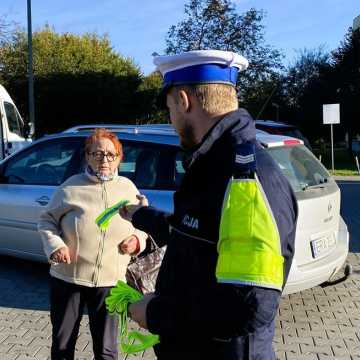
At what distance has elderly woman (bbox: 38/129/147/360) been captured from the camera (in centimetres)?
327

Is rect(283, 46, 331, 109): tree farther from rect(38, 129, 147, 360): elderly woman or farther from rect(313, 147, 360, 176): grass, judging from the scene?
rect(38, 129, 147, 360): elderly woman

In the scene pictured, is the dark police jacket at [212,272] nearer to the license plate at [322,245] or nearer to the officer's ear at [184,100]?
the officer's ear at [184,100]

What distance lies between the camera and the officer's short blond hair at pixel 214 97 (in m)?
1.70

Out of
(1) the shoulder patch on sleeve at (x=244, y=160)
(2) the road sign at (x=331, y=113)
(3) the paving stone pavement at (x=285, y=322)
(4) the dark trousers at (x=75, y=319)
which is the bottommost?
(3) the paving stone pavement at (x=285, y=322)

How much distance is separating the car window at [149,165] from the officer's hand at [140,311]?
3.50 meters

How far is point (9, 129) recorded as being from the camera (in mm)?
13625

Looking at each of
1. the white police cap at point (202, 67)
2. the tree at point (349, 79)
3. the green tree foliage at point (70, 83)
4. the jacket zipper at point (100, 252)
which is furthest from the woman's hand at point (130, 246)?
the tree at point (349, 79)

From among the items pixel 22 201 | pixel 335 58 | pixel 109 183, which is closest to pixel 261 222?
pixel 109 183

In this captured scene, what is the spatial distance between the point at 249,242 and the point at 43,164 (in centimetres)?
493

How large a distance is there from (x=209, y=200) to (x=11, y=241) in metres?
5.03

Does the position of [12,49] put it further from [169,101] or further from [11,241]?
[169,101]

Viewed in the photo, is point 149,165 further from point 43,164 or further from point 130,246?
point 130,246

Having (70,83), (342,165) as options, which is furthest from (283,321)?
(70,83)

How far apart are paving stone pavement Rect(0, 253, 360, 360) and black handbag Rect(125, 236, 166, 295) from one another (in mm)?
700
